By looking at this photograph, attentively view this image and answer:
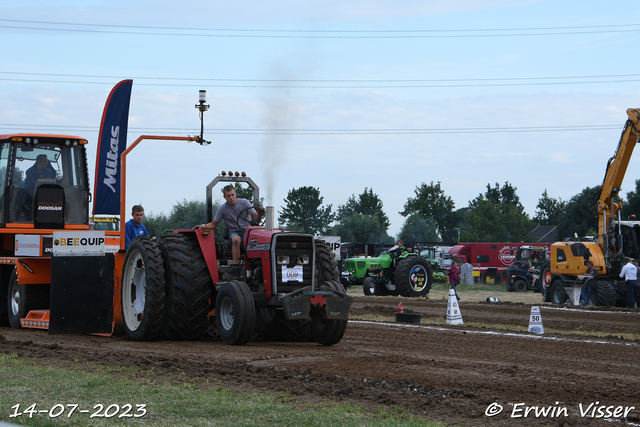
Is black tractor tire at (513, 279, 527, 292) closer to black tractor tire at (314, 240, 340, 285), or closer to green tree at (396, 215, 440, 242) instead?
black tractor tire at (314, 240, 340, 285)

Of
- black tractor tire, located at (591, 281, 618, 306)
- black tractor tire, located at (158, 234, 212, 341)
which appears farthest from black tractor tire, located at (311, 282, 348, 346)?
black tractor tire, located at (591, 281, 618, 306)

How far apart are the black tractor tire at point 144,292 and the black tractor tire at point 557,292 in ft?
56.5

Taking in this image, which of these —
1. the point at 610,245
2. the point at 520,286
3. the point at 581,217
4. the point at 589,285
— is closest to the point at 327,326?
the point at 589,285

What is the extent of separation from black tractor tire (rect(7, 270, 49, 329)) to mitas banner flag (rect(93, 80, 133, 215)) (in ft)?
13.4

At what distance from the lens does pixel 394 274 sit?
28266 millimetres

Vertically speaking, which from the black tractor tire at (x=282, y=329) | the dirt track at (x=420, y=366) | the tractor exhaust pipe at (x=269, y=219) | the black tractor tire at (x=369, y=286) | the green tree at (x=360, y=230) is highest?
the green tree at (x=360, y=230)

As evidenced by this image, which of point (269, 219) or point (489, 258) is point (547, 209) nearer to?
point (489, 258)

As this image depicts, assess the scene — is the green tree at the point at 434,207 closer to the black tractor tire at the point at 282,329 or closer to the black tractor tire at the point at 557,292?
the black tractor tire at the point at 557,292

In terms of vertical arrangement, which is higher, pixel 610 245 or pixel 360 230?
pixel 360 230

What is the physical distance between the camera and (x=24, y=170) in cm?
1322

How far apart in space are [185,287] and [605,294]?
634 inches

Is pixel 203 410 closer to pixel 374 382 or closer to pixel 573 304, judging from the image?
pixel 374 382

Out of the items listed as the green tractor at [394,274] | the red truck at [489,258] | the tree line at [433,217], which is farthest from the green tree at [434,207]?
the green tractor at [394,274]

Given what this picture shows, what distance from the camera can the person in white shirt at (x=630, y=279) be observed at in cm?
2158
